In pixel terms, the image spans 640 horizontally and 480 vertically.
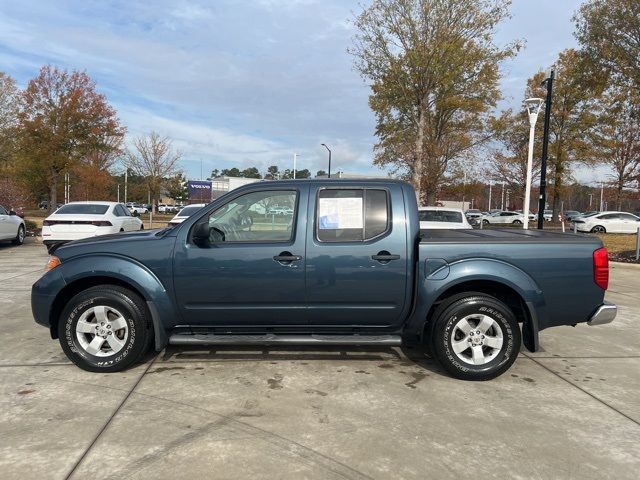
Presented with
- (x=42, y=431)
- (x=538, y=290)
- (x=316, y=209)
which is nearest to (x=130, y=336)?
(x=42, y=431)

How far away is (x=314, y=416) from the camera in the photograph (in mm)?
3643

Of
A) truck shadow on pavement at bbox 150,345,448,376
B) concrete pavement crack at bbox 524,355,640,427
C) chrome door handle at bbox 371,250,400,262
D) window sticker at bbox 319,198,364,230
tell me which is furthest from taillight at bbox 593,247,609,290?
window sticker at bbox 319,198,364,230

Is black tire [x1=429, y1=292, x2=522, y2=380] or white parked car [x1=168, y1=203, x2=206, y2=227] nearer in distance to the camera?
black tire [x1=429, y1=292, x2=522, y2=380]

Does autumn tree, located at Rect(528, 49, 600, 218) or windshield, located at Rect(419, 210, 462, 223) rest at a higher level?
autumn tree, located at Rect(528, 49, 600, 218)

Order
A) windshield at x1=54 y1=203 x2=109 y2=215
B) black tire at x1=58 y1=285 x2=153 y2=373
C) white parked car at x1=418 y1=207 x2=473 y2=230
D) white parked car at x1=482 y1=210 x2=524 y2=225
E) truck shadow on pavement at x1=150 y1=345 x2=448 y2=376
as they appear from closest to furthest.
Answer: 1. black tire at x1=58 y1=285 x2=153 y2=373
2. truck shadow on pavement at x1=150 y1=345 x2=448 y2=376
3. white parked car at x1=418 y1=207 x2=473 y2=230
4. windshield at x1=54 y1=203 x2=109 y2=215
5. white parked car at x1=482 y1=210 x2=524 y2=225

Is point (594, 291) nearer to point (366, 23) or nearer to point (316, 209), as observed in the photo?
point (316, 209)

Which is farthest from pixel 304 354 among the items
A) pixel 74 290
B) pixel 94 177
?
pixel 94 177

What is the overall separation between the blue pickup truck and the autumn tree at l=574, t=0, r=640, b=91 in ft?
61.1

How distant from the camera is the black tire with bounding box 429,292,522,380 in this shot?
14.3ft

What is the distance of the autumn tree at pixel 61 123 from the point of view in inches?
1095

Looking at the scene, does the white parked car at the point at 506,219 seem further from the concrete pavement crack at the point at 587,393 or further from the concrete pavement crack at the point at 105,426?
the concrete pavement crack at the point at 105,426

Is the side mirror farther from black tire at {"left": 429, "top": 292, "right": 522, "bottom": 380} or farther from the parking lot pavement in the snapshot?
black tire at {"left": 429, "top": 292, "right": 522, "bottom": 380}

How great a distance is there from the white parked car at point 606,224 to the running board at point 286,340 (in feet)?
96.0

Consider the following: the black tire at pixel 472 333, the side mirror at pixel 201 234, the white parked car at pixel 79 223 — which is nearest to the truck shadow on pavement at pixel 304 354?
the black tire at pixel 472 333
